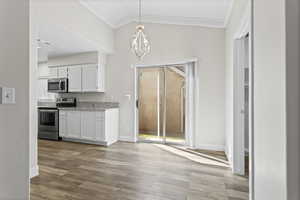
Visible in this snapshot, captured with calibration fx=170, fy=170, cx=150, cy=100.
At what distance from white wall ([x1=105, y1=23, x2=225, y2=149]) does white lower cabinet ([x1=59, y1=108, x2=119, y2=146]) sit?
35cm

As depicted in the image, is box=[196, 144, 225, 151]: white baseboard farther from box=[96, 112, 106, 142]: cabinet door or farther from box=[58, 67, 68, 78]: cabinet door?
box=[58, 67, 68, 78]: cabinet door

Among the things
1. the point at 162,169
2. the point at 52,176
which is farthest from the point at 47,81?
the point at 162,169

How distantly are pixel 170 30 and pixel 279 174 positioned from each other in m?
4.10

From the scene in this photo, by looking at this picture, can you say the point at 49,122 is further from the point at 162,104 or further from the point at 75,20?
the point at 162,104

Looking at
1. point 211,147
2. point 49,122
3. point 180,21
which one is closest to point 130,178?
point 211,147

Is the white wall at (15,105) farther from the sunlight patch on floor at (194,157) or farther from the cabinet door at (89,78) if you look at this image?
the cabinet door at (89,78)

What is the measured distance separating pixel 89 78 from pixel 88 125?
1.31 m

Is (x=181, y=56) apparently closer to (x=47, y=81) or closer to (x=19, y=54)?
(x=19, y=54)

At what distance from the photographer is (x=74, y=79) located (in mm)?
4922

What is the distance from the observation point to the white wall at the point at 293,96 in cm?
75

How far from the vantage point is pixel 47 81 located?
5367 mm

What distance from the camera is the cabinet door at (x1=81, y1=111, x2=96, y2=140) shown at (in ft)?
14.2

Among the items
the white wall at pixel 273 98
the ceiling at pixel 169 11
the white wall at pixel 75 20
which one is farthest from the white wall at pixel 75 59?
the white wall at pixel 273 98

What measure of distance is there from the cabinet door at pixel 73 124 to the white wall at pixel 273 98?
420cm
